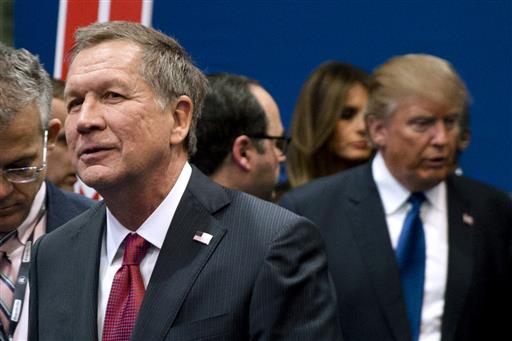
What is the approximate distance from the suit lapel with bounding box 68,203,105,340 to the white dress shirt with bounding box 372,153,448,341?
147cm

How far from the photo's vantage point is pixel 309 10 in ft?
→ 19.3

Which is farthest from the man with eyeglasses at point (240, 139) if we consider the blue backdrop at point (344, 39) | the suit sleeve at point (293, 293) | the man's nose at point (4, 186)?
the blue backdrop at point (344, 39)

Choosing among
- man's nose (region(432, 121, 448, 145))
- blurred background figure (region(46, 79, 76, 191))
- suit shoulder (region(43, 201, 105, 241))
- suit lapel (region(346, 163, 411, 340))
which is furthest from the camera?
blurred background figure (region(46, 79, 76, 191))

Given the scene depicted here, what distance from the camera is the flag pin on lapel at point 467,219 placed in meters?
4.29

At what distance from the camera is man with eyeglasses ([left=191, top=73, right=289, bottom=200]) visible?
418 centimetres

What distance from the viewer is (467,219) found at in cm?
430

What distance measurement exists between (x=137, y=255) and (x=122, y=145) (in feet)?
1.03

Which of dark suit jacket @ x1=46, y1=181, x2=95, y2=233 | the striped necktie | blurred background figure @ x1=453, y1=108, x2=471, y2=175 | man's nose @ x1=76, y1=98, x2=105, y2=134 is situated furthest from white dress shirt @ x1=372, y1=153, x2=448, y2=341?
man's nose @ x1=76, y1=98, x2=105, y2=134

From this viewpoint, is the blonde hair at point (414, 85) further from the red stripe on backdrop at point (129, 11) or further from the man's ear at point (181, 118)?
the man's ear at point (181, 118)

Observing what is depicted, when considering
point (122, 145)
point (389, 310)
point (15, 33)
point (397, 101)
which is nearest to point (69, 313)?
point (122, 145)

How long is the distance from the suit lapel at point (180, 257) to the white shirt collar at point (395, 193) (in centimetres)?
147

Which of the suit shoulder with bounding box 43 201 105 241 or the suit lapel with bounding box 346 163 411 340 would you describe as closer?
the suit shoulder with bounding box 43 201 105 241

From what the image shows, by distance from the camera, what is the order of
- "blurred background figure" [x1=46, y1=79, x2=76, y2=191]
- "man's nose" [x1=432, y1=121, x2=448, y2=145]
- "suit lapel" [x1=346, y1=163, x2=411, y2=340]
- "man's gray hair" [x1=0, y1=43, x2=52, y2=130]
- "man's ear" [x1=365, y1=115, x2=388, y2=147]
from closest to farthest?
"man's gray hair" [x1=0, y1=43, x2=52, y2=130] → "suit lapel" [x1=346, y1=163, x2=411, y2=340] → "man's nose" [x1=432, y1=121, x2=448, y2=145] → "man's ear" [x1=365, y1=115, x2=388, y2=147] → "blurred background figure" [x1=46, y1=79, x2=76, y2=191]

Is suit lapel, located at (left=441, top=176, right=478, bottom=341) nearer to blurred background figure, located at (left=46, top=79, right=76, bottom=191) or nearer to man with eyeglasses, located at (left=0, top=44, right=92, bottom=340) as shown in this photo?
man with eyeglasses, located at (left=0, top=44, right=92, bottom=340)
